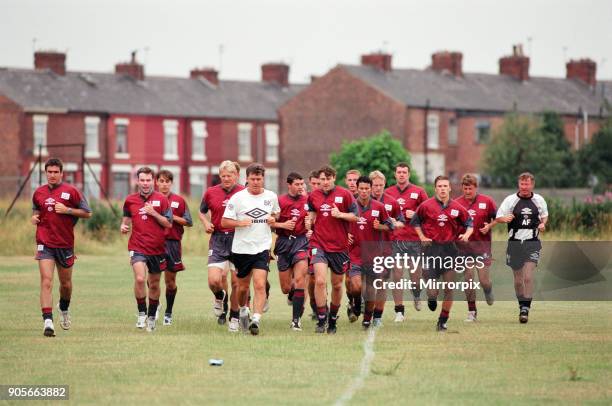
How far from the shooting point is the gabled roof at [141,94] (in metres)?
82.9

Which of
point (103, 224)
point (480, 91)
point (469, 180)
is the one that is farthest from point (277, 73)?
point (469, 180)

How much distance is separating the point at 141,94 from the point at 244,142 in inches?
315

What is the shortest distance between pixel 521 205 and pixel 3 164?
202ft

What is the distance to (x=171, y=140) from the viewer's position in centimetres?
8912

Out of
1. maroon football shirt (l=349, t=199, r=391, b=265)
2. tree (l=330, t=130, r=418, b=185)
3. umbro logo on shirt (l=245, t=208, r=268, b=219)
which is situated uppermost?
tree (l=330, t=130, r=418, b=185)

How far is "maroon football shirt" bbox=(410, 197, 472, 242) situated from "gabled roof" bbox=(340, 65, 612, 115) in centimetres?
6230

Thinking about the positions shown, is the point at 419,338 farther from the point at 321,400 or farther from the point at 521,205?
the point at 321,400

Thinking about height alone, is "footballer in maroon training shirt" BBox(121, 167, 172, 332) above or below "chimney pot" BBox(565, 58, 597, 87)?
below

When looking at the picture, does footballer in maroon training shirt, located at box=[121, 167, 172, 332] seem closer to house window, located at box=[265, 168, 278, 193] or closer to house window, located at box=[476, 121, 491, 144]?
house window, located at box=[476, 121, 491, 144]

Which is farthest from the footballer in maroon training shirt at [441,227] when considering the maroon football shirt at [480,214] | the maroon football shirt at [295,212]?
the maroon football shirt at [295,212]

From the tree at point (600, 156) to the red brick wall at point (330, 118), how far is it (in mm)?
10559

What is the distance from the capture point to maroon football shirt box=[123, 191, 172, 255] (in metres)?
20.2

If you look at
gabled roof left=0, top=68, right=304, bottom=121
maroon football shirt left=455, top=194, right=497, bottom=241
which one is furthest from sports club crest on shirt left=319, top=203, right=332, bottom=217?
gabled roof left=0, top=68, right=304, bottom=121

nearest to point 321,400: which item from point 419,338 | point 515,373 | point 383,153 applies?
point 515,373
